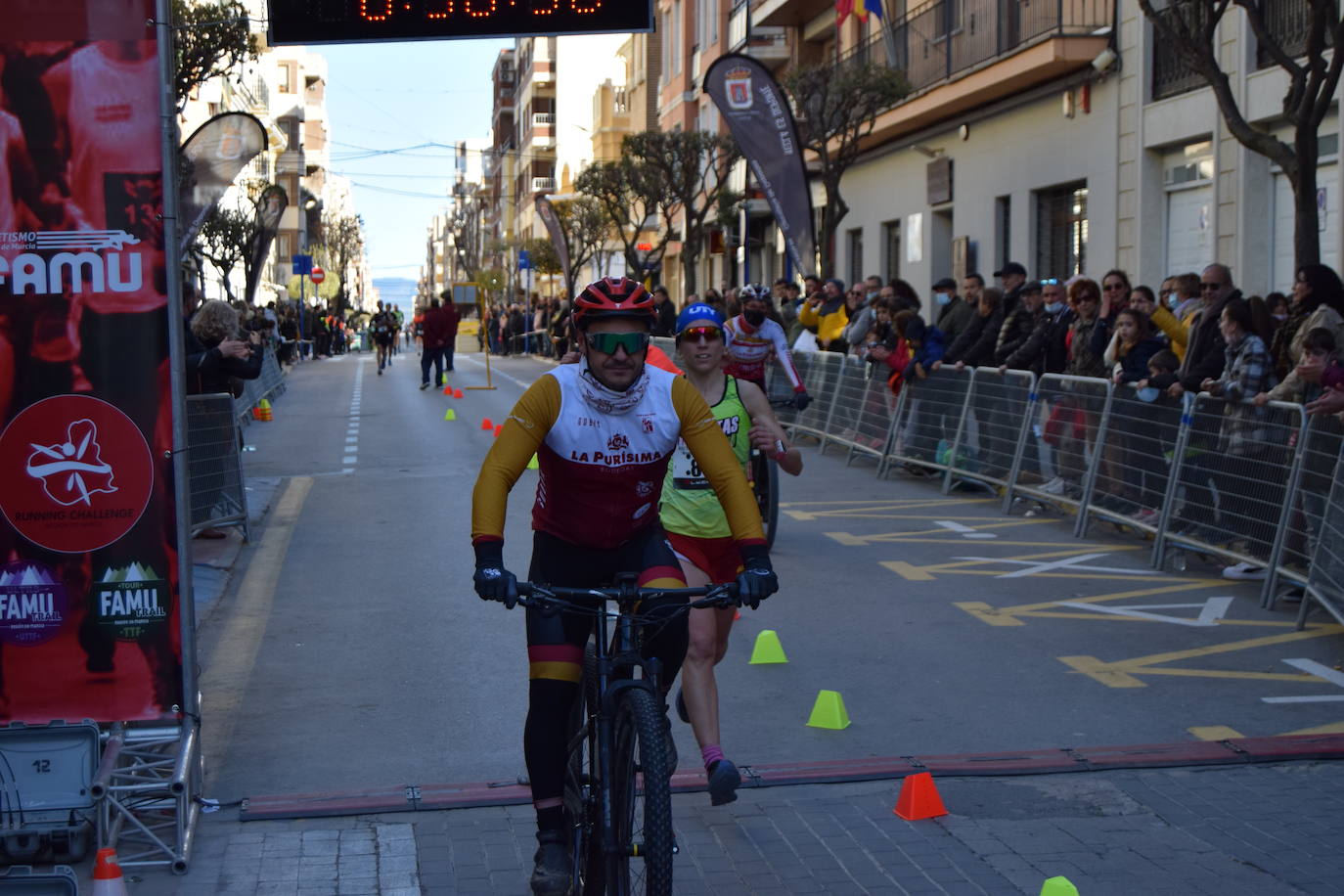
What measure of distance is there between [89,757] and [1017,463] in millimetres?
9575

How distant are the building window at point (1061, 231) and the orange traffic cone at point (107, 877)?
67.1 ft

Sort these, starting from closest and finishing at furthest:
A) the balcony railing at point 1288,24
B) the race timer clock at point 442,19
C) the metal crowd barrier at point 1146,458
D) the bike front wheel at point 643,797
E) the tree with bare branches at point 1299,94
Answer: the bike front wheel at point 643,797
the race timer clock at point 442,19
the metal crowd barrier at point 1146,458
the tree with bare branches at point 1299,94
the balcony railing at point 1288,24

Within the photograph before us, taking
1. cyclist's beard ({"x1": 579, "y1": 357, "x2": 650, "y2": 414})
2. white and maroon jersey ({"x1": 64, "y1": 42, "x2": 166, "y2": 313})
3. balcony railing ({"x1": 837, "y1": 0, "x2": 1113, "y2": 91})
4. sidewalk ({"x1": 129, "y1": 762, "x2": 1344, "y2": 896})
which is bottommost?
sidewalk ({"x1": 129, "y1": 762, "x2": 1344, "y2": 896})

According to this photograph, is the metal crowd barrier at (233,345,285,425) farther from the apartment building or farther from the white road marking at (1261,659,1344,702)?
the white road marking at (1261,659,1344,702)

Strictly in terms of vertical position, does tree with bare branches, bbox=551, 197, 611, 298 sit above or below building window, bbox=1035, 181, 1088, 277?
above

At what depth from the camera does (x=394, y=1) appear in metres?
9.27

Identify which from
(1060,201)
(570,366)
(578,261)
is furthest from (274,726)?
(578,261)

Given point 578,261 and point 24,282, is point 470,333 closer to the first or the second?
point 578,261

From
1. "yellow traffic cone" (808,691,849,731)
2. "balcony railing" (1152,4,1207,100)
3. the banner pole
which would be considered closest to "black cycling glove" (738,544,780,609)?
the banner pole

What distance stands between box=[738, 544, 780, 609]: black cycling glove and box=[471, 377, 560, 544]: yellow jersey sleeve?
0.65m

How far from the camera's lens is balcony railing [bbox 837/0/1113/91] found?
23.0 m

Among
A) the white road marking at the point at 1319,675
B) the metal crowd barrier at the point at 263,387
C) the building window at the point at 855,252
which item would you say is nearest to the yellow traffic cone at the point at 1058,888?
the white road marking at the point at 1319,675

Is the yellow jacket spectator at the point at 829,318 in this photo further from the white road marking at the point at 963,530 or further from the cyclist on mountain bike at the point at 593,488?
the cyclist on mountain bike at the point at 593,488

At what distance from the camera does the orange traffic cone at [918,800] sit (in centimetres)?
566
